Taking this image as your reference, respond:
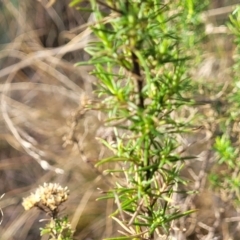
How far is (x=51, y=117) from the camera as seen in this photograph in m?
1.49

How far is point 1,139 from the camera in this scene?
1.53 m

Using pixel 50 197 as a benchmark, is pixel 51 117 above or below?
below

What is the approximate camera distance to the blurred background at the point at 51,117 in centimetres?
112

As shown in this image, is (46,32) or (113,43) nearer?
(113,43)

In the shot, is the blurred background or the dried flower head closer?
the dried flower head

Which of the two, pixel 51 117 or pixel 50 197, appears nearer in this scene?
pixel 50 197

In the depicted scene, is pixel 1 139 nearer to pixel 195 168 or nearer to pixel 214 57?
pixel 195 168

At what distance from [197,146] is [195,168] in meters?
0.06

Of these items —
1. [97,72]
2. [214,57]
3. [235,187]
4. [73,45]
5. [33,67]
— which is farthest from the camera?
[33,67]

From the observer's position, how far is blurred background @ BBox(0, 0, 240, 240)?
3.66 ft

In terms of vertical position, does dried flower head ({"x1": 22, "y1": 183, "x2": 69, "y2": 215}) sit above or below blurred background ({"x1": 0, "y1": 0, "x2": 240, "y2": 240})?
above

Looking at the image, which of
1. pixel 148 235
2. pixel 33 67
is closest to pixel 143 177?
pixel 148 235

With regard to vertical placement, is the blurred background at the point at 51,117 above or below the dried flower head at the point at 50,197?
below

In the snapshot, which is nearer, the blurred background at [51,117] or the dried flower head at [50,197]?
the dried flower head at [50,197]
